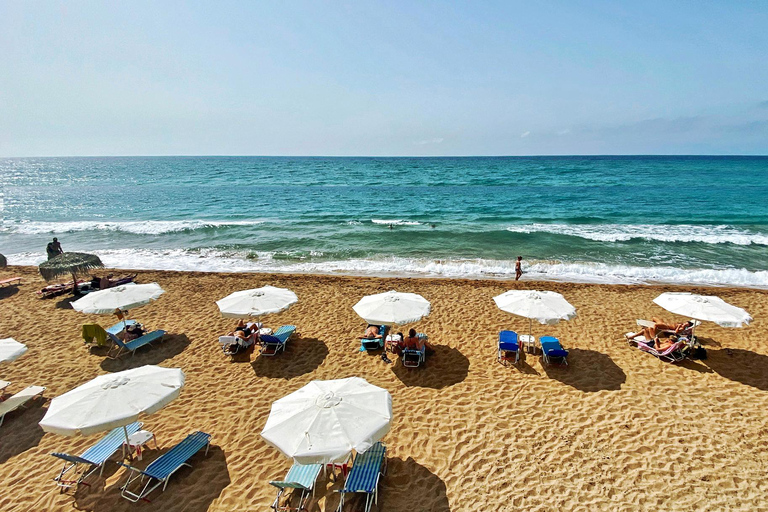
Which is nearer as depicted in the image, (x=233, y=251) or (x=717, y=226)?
(x=233, y=251)

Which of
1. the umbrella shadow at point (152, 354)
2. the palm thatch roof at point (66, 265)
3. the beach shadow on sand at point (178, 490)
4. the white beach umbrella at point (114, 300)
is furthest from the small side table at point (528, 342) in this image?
the palm thatch roof at point (66, 265)

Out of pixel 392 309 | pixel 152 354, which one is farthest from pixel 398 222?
pixel 152 354

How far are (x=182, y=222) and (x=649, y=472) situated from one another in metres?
33.1

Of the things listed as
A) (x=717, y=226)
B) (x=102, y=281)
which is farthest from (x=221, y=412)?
(x=717, y=226)

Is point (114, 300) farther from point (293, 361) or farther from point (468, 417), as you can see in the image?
point (468, 417)

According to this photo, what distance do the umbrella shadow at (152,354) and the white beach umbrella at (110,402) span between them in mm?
3609

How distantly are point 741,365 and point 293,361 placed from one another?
10780mm

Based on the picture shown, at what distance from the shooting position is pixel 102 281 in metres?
13.5

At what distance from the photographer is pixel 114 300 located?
29.9ft

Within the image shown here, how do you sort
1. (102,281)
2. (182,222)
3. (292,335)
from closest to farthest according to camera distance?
(292,335) < (102,281) < (182,222)

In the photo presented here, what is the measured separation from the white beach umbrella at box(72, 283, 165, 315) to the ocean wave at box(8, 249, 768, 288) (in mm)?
8514

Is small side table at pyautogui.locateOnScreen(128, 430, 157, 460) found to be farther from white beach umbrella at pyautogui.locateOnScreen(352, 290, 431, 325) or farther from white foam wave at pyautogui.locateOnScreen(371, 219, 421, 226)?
white foam wave at pyautogui.locateOnScreen(371, 219, 421, 226)

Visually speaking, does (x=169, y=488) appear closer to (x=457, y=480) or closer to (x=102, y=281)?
(x=457, y=480)

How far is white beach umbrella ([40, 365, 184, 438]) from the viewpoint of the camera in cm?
482
